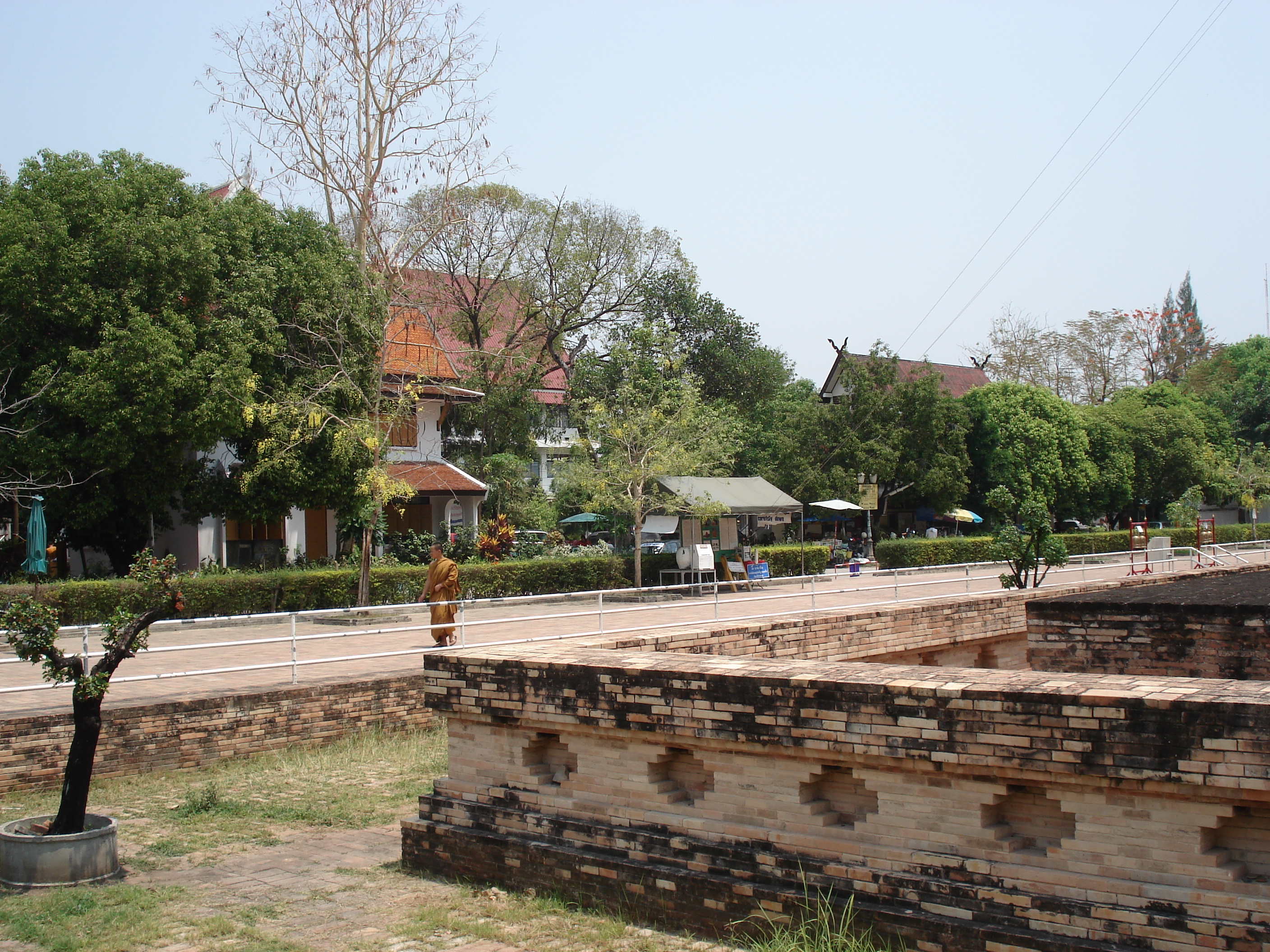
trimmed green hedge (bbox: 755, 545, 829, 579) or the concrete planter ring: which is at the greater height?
trimmed green hedge (bbox: 755, 545, 829, 579)

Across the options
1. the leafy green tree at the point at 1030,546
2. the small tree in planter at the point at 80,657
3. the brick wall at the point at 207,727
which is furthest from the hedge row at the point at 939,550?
the small tree in planter at the point at 80,657

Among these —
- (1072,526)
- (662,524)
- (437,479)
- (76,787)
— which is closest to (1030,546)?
(662,524)

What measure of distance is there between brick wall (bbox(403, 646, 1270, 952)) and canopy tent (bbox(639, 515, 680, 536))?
20902 millimetres

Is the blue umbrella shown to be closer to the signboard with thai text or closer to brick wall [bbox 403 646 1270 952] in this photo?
brick wall [bbox 403 646 1270 952]

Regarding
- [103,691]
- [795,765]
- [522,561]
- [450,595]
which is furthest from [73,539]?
[795,765]

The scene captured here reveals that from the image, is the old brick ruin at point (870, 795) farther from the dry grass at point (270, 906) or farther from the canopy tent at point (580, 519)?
the canopy tent at point (580, 519)

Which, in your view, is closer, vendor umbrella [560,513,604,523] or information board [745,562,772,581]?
information board [745,562,772,581]

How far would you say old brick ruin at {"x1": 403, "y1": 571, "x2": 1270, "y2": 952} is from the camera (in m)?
4.20

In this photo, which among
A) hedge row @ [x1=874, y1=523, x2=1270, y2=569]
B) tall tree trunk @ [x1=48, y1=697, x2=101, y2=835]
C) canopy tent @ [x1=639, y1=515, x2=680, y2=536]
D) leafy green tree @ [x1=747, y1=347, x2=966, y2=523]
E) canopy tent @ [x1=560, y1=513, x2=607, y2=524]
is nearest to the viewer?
tall tree trunk @ [x1=48, y1=697, x2=101, y2=835]

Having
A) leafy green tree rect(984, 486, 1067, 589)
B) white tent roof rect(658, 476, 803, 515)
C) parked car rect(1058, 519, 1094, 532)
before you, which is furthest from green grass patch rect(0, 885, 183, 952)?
parked car rect(1058, 519, 1094, 532)

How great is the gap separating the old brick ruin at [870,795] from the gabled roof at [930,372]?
3737cm

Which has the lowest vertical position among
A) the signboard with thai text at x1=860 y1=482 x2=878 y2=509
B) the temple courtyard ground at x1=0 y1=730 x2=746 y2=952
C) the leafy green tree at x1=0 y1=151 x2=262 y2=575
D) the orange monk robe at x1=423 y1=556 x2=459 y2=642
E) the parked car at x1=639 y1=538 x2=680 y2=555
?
the temple courtyard ground at x1=0 y1=730 x2=746 y2=952

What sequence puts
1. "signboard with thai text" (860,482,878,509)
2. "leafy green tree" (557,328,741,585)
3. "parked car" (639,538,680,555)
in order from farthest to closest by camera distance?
"signboard with thai text" (860,482,878,509), "parked car" (639,538,680,555), "leafy green tree" (557,328,741,585)

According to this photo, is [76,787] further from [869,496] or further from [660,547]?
[869,496]
